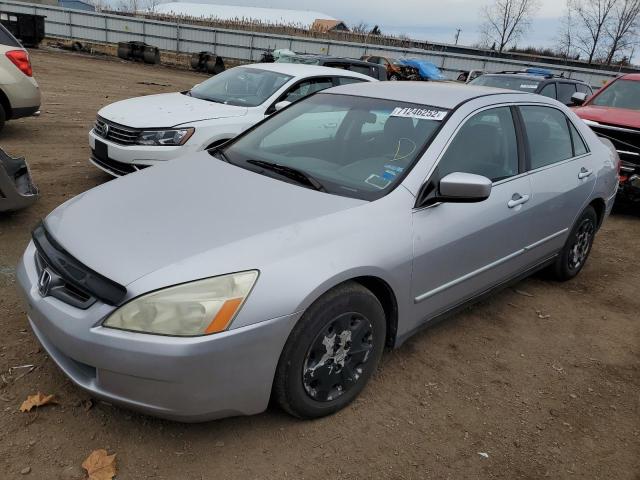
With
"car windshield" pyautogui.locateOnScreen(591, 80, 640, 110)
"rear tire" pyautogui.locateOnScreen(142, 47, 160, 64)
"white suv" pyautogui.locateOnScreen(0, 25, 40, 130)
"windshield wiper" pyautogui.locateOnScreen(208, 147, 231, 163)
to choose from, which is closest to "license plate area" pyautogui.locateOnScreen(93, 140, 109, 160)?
"windshield wiper" pyautogui.locateOnScreen(208, 147, 231, 163)

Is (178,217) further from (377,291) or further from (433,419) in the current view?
(433,419)

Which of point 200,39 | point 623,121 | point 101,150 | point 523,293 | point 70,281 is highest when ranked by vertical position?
point 623,121

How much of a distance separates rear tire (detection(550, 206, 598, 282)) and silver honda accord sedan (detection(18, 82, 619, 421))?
0.48 meters

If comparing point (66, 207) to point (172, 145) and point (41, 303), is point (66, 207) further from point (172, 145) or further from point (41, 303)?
point (172, 145)

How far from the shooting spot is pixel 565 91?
35.3 ft

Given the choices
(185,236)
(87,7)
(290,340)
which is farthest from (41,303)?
(87,7)

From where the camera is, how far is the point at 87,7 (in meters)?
68.4

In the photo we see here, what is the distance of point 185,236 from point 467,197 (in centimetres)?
149

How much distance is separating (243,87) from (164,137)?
1718 millimetres

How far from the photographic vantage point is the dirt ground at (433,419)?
2.42 metres

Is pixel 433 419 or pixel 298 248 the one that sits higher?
pixel 298 248

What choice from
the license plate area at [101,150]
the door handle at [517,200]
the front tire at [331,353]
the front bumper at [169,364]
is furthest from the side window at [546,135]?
the license plate area at [101,150]

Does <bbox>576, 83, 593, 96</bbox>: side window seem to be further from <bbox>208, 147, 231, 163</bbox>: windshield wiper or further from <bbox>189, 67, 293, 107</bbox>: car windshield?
<bbox>208, 147, 231, 163</bbox>: windshield wiper

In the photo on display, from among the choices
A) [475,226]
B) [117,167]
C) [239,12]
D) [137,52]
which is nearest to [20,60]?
[117,167]
